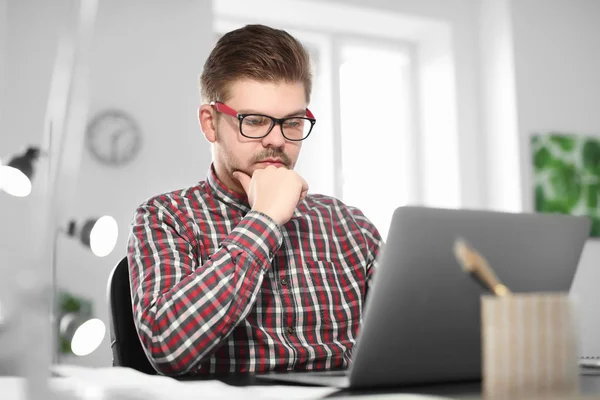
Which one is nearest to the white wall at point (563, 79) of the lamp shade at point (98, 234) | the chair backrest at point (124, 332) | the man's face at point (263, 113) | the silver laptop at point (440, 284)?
the man's face at point (263, 113)

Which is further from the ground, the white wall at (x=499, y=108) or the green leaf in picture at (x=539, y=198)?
the white wall at (x=499, y=108)

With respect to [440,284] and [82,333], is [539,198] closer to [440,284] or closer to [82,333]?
[440,284]

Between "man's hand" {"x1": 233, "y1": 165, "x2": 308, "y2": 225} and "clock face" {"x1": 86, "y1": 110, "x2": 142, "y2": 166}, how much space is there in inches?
95.4

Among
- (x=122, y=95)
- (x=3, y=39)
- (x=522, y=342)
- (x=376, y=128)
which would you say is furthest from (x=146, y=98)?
(x=522, y=342)

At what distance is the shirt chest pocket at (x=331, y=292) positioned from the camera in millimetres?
1298

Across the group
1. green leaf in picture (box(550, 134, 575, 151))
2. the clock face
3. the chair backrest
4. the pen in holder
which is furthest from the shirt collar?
green leaf in picture (box(550, 134, 575, 151))

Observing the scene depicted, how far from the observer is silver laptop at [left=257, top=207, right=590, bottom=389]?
69cm

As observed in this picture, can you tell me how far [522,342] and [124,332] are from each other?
822mm

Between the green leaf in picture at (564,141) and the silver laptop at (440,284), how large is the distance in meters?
→ 3.71

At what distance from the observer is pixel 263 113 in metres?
1.32

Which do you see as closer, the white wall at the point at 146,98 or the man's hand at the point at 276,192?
the man's hand at the point at 276,192

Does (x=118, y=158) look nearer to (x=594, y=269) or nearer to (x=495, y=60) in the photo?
(x=495, y=60)

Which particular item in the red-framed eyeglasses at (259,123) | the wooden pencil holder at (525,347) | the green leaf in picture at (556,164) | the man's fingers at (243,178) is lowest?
the wooden pencil holder at (525,347)

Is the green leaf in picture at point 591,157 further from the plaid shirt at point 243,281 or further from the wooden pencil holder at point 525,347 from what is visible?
the wooden pencil holder at point 525,347
